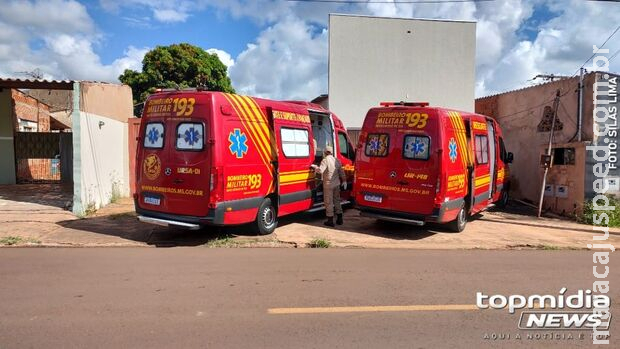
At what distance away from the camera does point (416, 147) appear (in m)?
9.00

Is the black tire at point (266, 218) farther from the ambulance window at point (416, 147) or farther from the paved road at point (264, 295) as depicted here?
the ambulance window at point (416, 147)

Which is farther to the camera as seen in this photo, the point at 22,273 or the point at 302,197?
the point at 302,197

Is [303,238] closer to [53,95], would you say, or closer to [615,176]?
[615,176]

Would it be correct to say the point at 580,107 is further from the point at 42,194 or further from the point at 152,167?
the point at 42,194

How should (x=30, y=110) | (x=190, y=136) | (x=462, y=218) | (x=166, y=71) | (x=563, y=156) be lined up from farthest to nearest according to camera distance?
(x=166, y=71) < (x=30, y=110) < (x=563, y=156) < (x=462, y=218) < (x=190, y=136)

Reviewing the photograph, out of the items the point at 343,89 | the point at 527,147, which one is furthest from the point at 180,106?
the point at 343,89

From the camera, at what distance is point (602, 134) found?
39.8ft

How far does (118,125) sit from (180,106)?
20.6 ft

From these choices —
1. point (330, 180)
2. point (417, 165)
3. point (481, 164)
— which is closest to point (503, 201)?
point (481, 164)

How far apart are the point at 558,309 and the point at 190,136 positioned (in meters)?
5.66

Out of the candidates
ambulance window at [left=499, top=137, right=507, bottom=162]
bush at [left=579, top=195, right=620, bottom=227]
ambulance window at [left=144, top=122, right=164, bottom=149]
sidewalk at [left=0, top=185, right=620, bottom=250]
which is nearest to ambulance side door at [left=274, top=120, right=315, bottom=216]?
sidewalk at [left=0, top=185, right=620, bottom=250]

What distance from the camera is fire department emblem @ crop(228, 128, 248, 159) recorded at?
788 cm

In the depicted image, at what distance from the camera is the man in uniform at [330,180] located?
32.2 ft

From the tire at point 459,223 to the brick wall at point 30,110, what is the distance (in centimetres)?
1527
